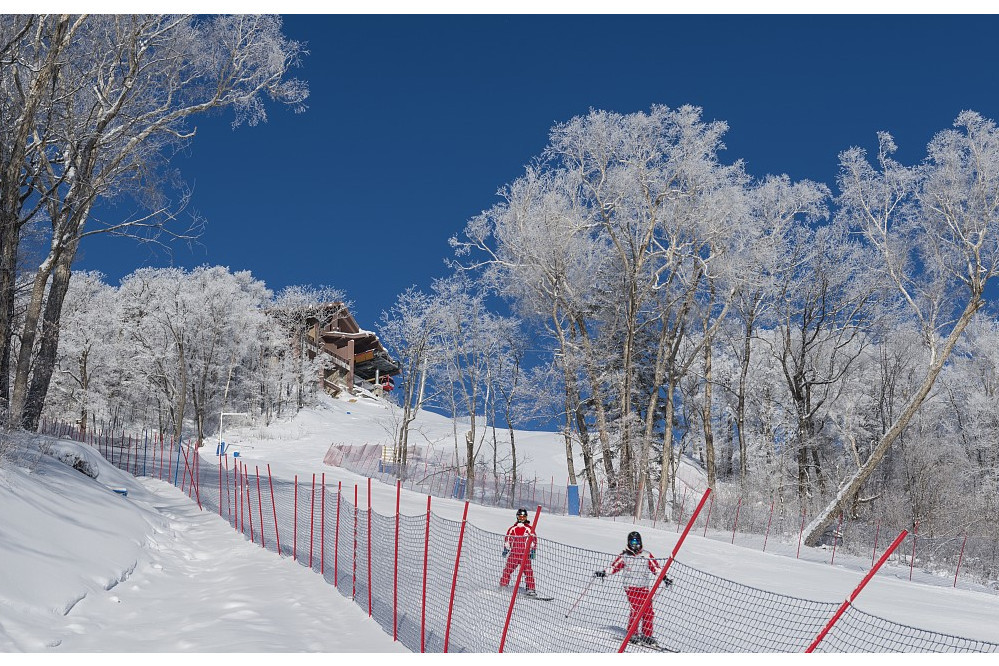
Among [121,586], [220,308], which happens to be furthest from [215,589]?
[220,308]

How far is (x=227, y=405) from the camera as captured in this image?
58969 mm

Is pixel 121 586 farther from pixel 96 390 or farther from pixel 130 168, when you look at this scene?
pixel 96 390

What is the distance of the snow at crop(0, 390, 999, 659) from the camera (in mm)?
7758

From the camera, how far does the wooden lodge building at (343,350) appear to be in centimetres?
6862

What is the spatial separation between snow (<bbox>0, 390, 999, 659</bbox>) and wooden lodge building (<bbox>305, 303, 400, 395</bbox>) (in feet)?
151

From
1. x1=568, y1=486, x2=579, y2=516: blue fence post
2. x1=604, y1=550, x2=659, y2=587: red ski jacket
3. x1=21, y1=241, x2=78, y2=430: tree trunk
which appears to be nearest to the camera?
x1=604, y1=550, x2=659, y2=587: red ski jacket

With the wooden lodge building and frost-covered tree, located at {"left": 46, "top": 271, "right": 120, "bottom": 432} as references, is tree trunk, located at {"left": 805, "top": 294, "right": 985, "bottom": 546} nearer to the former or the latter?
frost-covered tree, located at {"left": 46, "top": 271, "right": 120, "bottom": 432}

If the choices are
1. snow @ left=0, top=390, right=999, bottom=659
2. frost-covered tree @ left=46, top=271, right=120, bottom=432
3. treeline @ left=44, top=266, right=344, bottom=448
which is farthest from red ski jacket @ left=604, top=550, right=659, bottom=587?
frost-covered tree @ left=46, top=271, right=120, bottom=432

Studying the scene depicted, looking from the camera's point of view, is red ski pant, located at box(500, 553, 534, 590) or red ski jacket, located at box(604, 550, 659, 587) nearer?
red ski jacket, located at box(604, 550, 659, 587)

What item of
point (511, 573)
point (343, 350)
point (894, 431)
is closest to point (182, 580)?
point (511, 573)

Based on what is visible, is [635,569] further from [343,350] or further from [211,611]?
[343,350]

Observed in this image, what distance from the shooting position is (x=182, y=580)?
469 inches

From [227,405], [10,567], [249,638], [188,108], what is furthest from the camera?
[227,405]
